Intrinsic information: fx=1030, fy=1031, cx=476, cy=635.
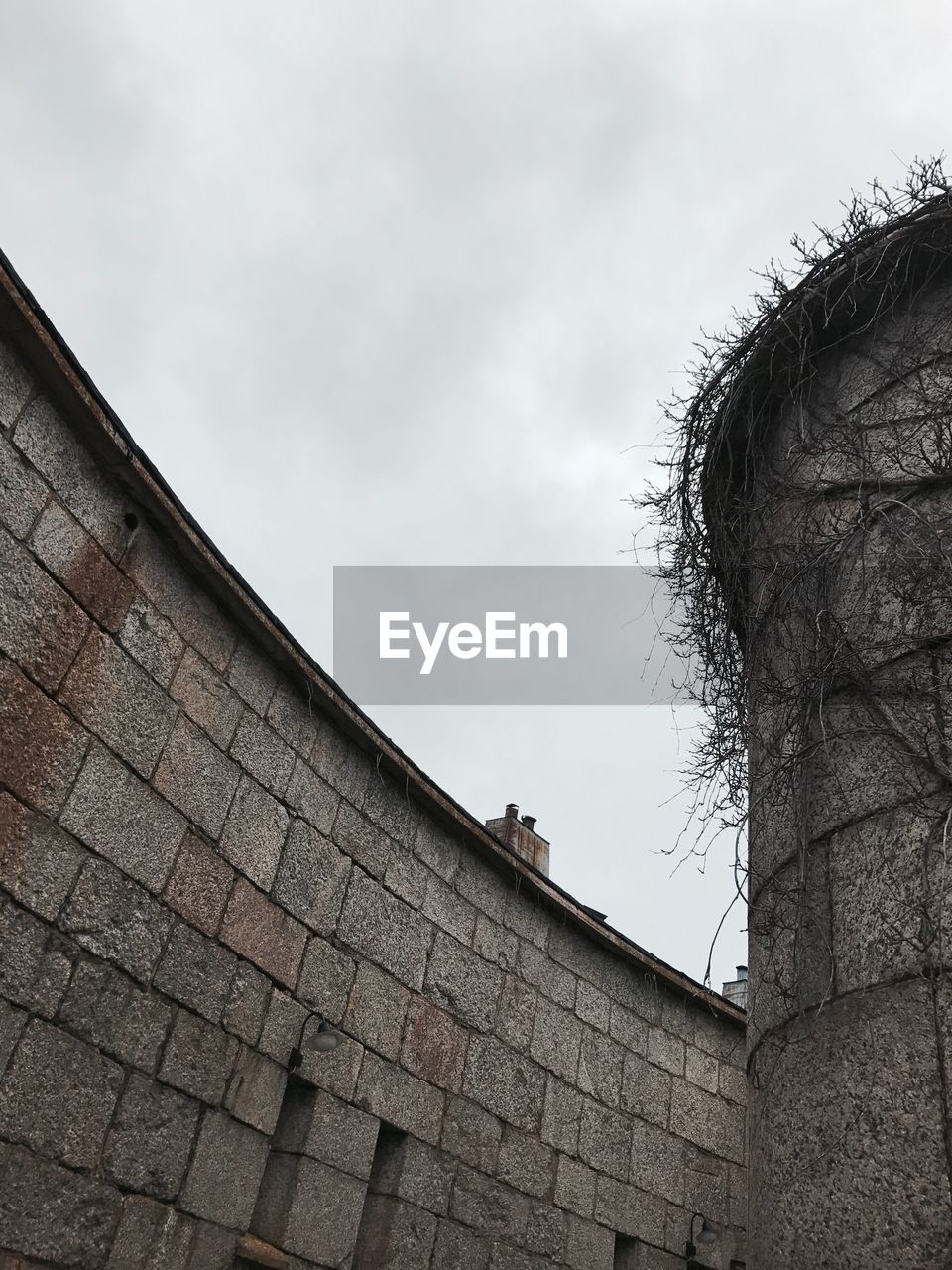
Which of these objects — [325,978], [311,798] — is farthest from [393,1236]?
[311,798]

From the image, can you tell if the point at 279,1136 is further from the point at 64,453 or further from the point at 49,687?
the point at 64,453

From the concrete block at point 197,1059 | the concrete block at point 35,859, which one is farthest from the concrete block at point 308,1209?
the concrete block at point 35,859

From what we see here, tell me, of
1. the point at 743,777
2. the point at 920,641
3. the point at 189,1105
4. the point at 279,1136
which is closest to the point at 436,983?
the point at 279,1136

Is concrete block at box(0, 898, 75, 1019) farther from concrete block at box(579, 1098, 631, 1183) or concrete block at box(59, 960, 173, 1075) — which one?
concrete block at box(579, 1098, 631, 1183)

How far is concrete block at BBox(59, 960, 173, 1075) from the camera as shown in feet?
10.6

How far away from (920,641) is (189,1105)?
289 centimetres

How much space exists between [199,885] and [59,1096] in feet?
2.81

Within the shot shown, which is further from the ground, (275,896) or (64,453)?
(64,453)

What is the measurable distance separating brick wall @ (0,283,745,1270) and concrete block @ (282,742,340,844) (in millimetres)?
14

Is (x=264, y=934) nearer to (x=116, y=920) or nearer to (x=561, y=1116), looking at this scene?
(x=116, y=920)

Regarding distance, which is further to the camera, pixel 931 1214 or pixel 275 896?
pixel 275 896

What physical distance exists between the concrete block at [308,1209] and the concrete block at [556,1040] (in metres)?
1.48

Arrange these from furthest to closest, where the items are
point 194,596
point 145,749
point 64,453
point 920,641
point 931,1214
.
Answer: point 194,596 → point 145,749 → point 64,453 → point 920,641 → point 931,1214

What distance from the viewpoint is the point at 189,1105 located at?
362cm
